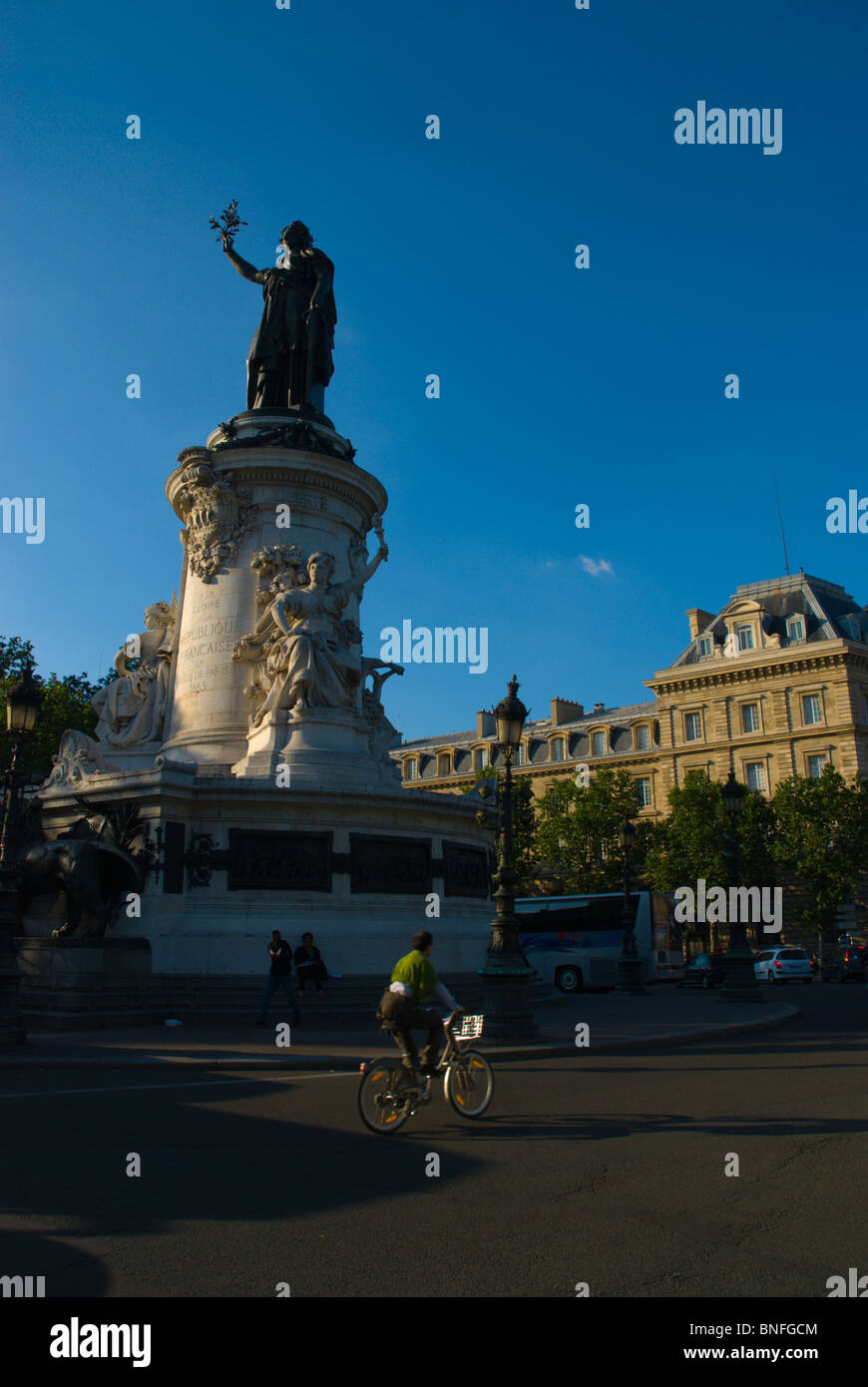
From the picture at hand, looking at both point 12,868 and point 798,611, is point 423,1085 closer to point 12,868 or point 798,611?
point 12,868

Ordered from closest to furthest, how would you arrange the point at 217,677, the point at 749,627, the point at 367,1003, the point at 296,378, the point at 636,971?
the point at 367,1003, the point at 217,677, the point at 296,378, the point at 636,971, the point at 749,627

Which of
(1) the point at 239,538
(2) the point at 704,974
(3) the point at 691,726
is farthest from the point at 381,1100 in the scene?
(3) the point at 691,726

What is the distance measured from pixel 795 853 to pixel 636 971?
29.0 meters

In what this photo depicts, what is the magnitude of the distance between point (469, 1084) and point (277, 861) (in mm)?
9829

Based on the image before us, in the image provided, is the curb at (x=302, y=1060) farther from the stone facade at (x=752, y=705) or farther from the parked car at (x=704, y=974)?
the stone facade at (x=752, y=705)

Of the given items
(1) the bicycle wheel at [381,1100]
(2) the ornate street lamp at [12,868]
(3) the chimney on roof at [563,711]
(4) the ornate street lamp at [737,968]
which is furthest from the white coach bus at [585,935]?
(3) the chimney on roof at [563,711]

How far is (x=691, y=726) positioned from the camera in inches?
2800

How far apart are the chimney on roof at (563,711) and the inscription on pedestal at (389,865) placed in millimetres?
64920

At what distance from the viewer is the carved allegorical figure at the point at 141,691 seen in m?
23.6

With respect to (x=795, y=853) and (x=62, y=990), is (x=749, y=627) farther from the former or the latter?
(x=62, y=990)

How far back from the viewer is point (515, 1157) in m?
7.85

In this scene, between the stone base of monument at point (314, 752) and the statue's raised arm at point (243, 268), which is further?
the statue's raised arm at point (243, 268)

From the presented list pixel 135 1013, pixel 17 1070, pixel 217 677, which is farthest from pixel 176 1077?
pixel 217 677

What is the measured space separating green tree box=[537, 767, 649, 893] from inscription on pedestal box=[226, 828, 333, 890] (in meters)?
43.7
